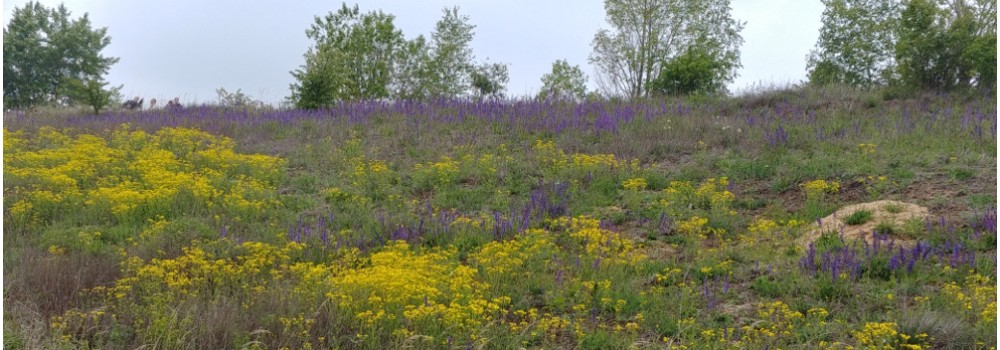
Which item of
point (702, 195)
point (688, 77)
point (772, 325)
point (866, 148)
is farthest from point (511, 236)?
point (688, 77)

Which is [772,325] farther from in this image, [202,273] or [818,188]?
[202,273]

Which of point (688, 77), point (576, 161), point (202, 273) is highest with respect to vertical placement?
point (688, 77)

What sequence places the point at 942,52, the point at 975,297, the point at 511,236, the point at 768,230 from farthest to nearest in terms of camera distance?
the point at 942,52 < the point at 511,236 < the point at 768,230 < the point at 975,297

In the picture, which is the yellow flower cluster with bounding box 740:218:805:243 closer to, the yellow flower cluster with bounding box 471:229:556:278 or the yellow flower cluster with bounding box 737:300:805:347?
the yellow flower cluster with bounding box 737:300:805:347

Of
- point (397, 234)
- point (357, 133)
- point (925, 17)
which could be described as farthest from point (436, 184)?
point (925, 17)

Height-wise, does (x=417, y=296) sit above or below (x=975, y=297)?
below

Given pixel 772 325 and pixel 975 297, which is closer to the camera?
pixel 772 325

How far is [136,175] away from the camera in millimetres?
9453

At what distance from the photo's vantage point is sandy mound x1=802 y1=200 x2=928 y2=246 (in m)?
6.46

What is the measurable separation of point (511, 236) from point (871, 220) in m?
3.22

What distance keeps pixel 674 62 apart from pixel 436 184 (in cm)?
1257

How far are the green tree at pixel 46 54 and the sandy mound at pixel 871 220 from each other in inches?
1619

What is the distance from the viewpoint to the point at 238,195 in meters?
8.28

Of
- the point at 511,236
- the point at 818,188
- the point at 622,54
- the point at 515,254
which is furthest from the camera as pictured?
the point at 622,54
